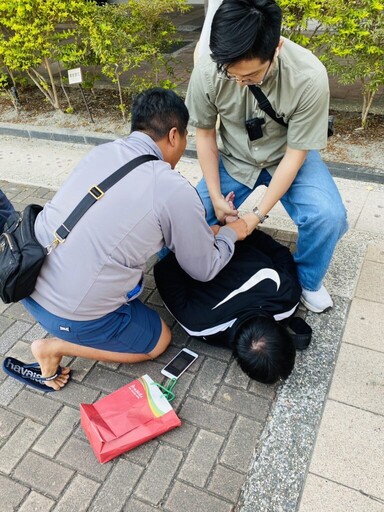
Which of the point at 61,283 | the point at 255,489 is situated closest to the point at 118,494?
the point at 255,489

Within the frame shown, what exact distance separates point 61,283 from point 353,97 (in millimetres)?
4548

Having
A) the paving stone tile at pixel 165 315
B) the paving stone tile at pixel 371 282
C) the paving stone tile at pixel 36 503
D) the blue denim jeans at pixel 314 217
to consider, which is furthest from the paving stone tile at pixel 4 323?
the paving stone tile at pixel 371 282

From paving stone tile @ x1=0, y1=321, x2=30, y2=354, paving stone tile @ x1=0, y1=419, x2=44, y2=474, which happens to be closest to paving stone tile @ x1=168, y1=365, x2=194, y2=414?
paving stone tile @ x1=0, y1=419, x2=44, y2=474

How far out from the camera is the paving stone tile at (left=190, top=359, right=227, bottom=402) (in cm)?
216

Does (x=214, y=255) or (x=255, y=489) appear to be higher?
(x=214, y=255)

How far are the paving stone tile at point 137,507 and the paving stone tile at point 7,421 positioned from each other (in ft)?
2.31

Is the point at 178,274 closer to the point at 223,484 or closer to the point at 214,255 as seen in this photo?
the point at 214,255

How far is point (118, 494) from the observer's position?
1.78 meters

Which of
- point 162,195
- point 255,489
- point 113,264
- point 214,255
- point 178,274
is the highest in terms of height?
point 162,195

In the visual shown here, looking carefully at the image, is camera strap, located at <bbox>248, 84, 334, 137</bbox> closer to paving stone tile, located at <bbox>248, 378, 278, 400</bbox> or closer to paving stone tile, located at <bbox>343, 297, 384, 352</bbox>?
paving stone tile, located at <bbox>343, 297, 384, 352</bbox>

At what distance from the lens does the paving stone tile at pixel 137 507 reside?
1.73 meters

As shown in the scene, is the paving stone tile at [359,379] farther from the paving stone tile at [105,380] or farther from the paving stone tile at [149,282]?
the paving stone tile at [149,282]

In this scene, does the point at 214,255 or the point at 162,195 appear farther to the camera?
the point at 214,255

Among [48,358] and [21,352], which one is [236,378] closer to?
[48,358]
